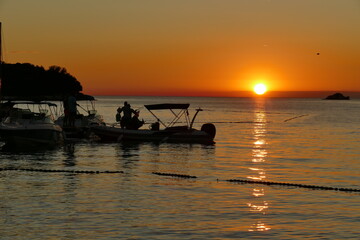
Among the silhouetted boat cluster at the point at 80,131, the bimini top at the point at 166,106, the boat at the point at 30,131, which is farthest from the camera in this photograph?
the bimini top at the point at 166,106

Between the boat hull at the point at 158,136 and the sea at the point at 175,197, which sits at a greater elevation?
the boat hull at the point at 158,136

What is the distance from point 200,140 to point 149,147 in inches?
171

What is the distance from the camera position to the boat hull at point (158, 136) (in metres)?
46.5

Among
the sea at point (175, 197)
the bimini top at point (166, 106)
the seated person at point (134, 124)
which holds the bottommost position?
the sea at point (175, 197)

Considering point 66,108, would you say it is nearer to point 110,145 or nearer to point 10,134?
point 110,145

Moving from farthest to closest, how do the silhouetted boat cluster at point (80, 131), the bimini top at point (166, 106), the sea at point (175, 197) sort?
1. the bimini top at point (166, 106)
2. the silhouetted boat cluster at point (80, 131)
3. the sea at point (175, 197)

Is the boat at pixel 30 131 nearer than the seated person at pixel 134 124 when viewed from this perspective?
Yes

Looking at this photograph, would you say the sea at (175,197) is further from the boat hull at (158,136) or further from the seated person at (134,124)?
the seated person at (134,124)

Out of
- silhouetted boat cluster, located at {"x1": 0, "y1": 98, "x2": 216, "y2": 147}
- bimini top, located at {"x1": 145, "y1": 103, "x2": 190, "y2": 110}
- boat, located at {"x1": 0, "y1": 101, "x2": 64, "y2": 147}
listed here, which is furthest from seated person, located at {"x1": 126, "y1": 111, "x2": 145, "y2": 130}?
boat, located at {"x1": 0, "y1": 101, "x2": 64, "y2": 147}

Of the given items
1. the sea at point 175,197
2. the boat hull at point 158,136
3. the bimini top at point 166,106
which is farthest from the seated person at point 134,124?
the sea at point 175,197

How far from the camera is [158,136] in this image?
1834 inches

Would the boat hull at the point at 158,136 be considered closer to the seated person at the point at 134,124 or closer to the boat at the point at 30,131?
the seated person at the point at 134,124

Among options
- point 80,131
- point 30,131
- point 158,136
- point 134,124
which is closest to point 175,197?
point 30,131

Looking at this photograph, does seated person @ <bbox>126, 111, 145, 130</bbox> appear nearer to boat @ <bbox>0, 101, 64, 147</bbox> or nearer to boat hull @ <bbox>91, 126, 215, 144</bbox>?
boat hull @ <bbox>91, 126, 215, 144</bbox>
